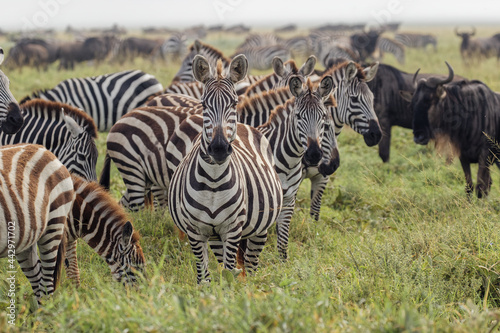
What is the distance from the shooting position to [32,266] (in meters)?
3.88

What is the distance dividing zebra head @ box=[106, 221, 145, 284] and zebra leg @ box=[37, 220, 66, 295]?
41 centimetres

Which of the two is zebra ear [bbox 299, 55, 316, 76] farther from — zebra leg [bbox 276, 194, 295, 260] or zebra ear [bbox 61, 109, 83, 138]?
zebra ear [bbox 61, 109, 83, 138]

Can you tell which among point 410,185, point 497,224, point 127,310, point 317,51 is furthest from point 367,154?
point 317,51

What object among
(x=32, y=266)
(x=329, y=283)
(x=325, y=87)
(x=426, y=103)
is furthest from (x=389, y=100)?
(x=32, y=266)

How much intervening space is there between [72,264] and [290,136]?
2.17 metres

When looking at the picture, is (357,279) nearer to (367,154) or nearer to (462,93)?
(462,93)

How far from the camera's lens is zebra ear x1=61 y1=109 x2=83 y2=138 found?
219 inches

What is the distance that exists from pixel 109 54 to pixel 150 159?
20.4m

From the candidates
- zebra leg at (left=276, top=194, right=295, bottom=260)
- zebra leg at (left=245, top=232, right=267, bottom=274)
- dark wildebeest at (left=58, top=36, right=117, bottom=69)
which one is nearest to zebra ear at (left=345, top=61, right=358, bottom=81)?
zebra leg at (left=276, top=194, right=295, bottom=260)

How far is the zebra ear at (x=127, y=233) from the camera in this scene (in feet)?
13.0

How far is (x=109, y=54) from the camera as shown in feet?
80.5

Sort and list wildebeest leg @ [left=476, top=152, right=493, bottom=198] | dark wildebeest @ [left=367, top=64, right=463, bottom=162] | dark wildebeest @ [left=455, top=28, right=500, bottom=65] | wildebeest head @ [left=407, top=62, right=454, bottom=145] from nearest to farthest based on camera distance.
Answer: wildebeest leg @ [left=476, top=152, right=493, bottom=198]
wildebeest head @ [left=407, top=62, right=454, bottom=145]
dark wildebeest @ [left=367, top=64, right=463, bottom=162]
dark wildebeest @ [left=455, top=28, right=500, bottom=65]

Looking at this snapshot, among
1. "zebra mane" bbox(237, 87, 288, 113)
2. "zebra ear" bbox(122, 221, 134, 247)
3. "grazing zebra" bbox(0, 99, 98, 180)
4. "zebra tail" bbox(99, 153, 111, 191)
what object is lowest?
"zebra tail" bbox(99, 153, 111, 191)

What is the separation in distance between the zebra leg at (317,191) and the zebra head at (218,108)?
2.37 m
